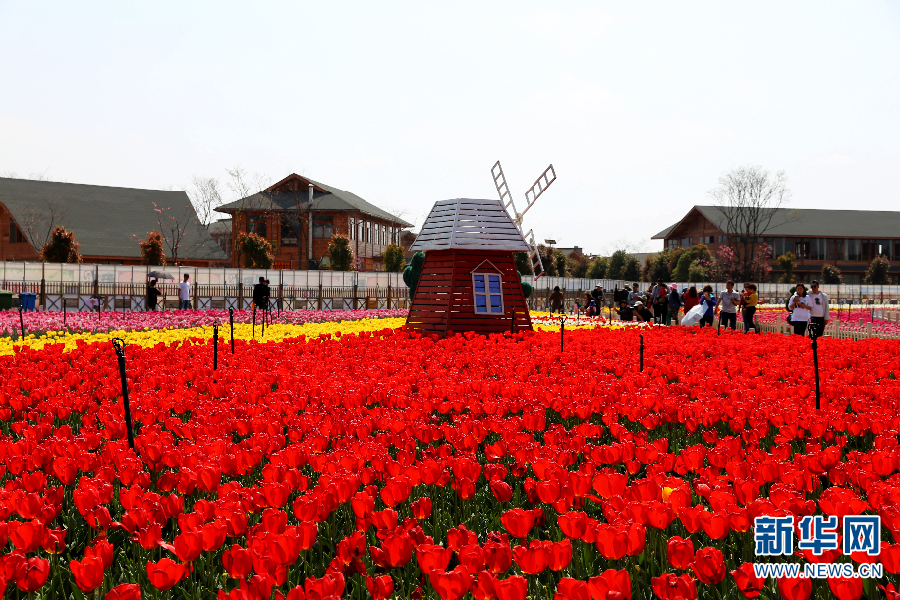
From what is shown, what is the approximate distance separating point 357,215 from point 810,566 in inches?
2474

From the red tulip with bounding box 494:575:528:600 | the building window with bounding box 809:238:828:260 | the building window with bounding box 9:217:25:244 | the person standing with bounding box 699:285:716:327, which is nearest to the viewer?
the red tulip with bounding box 494:575:528:600

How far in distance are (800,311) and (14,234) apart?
186 feet

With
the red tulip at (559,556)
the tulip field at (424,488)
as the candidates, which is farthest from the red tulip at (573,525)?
the red tulip at (559,556)

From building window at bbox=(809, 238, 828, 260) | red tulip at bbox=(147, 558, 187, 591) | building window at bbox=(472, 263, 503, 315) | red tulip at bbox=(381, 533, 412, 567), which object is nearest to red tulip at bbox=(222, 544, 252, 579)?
red tulip at bbox=(147, 558, 187, 591)

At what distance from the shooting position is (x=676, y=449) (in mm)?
5504

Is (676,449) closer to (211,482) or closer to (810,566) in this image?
(810,566)

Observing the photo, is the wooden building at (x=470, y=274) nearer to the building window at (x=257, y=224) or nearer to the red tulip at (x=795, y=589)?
the red tulip at (x=795, y=589)

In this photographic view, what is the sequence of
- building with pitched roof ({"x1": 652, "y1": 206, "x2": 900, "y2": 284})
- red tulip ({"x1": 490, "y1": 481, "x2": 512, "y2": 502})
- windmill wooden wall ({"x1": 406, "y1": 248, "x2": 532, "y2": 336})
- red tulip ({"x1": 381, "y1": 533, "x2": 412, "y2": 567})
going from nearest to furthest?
red tulip ({"x1": 381, "y1": 533, "x2": 412, "y2": 567}) < red tulip ({"x1": 490, "y1": 481, "x2": 512, "y2": 502}) < windmill wooden wall ({"x1": 406, "y1": 248, "x2": 532, "y2": 336}) < building with pitched roof ({"x1": 652, "y1": 206, "x2": 900, "y2": 284})

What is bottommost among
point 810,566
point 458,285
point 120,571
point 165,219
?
point 120,571

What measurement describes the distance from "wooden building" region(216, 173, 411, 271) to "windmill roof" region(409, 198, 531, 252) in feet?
134

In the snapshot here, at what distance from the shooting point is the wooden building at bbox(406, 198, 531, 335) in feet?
61.2

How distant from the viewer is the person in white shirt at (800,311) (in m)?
17.1

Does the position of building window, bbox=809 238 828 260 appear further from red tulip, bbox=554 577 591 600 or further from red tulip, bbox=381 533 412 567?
red tulip, bbox=554 577 591 600

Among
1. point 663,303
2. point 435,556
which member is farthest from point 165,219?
point 435,556
